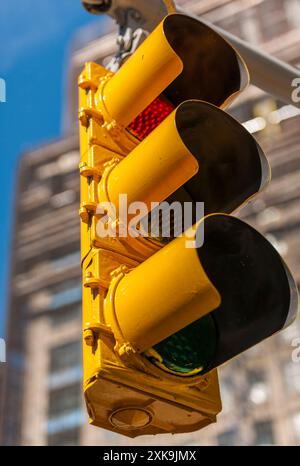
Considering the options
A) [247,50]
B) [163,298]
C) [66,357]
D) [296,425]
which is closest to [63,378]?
[66,357]

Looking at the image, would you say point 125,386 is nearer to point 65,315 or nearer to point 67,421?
point 67,421

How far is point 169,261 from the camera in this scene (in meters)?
2.76

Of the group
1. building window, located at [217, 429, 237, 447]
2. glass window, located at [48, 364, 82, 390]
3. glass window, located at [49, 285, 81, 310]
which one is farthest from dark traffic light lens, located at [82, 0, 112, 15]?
glass window, located at [49, 285, 81, 310]

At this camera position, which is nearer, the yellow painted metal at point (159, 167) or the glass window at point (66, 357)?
the yellow painted metal at point (159, 167)

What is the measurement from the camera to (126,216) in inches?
131

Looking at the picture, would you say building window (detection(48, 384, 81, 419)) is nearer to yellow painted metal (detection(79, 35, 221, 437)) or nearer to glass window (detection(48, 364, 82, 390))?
glass window (detection(48, 364, 82, 390))

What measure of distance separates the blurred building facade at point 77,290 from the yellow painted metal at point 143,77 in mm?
44343

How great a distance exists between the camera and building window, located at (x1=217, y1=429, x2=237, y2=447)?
50.8m

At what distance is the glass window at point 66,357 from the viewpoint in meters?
64.3

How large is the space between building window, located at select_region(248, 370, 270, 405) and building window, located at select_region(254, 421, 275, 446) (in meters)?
1.84

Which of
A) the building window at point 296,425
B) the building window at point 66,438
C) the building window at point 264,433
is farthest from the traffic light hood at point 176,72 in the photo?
the building window at point 66,438

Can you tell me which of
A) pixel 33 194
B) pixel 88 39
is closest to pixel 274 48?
pixel 88 39

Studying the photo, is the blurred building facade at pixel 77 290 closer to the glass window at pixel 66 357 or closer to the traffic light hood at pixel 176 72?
the glass window at pixel 66 357

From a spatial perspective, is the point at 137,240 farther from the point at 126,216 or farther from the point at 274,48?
the point at 274,48
